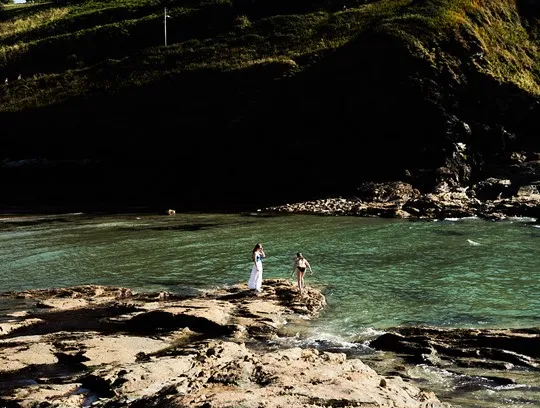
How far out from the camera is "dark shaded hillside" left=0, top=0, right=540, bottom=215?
65875 millimetres

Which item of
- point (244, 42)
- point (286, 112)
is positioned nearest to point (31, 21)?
point (244, 42)

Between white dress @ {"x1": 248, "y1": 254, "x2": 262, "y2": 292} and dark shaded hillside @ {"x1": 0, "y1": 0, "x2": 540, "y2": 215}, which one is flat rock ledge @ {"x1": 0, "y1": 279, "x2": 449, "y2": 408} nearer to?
white dress @ {"x1": 248, "y1": 254, "x2": 262, "y2": 292}

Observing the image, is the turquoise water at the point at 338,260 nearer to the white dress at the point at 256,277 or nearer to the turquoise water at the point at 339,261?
the turquoise water at the point at 339,261

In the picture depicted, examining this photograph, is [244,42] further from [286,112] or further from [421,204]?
[421,204]

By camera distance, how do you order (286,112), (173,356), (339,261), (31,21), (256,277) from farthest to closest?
(31,21) < (286,112) < (339,261) < (256,277) < (173,356)

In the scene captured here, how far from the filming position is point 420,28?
7425 centimetres

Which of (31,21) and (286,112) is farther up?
(31,21)

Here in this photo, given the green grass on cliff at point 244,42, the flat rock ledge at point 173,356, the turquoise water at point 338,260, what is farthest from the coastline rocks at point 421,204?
the flat rock ledge at point 173,356

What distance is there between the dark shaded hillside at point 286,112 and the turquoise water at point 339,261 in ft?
53.6

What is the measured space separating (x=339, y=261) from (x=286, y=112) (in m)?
41.1

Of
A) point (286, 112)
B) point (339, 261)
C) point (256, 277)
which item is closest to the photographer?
point (256, 277)

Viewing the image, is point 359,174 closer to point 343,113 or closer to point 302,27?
point 343,113

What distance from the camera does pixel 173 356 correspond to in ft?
53.1

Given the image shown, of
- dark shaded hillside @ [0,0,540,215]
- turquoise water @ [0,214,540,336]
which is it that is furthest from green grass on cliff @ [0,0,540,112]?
turquoise water @ [0,214,540,336]
